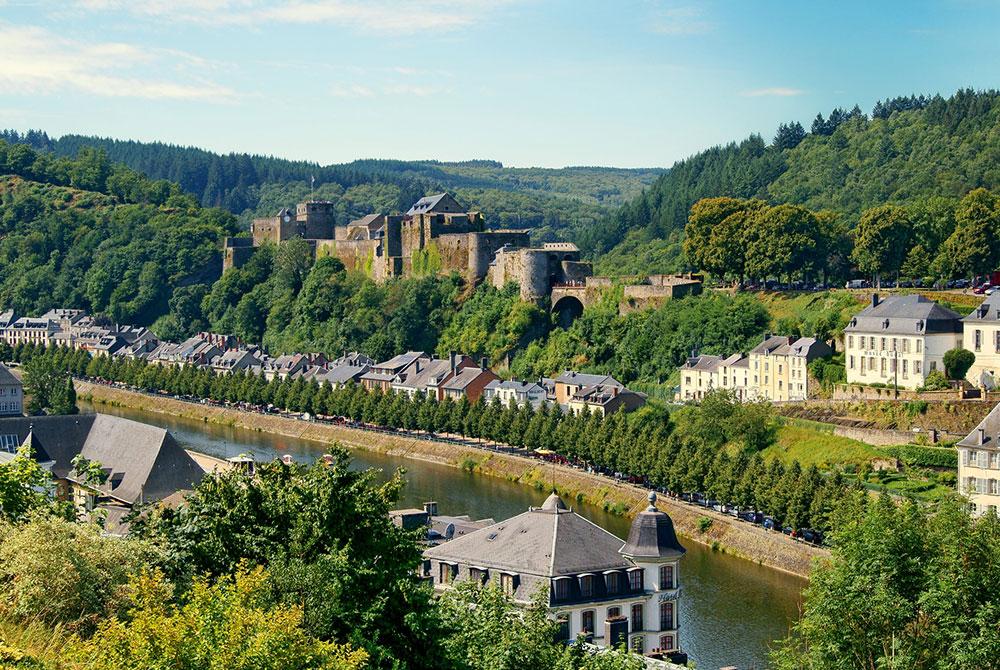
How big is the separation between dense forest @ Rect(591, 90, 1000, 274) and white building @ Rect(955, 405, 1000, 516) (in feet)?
114

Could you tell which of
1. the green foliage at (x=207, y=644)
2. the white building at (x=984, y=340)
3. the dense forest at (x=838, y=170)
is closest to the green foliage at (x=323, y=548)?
the green foliage at (x=207, y=644)

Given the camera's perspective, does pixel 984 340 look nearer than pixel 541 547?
No

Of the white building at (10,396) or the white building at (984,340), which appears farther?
the white building at (10,396)

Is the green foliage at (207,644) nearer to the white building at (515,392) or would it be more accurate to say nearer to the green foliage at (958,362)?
the green foliage at (958,362)

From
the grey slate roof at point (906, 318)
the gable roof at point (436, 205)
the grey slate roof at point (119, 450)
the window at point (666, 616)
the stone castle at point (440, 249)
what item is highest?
the gable roof at point (436, 205)

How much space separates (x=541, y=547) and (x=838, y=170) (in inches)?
2888

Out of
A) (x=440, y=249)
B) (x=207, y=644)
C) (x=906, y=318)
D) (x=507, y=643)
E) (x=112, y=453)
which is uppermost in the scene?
(x=440, y=249)

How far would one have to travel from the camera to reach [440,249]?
81688 millimetres

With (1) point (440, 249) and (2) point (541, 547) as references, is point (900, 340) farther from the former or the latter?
(1) point (440, 249)

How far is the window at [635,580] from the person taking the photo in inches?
1112

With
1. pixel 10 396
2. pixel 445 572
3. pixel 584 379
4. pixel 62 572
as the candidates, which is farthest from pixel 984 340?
pixel 62 572

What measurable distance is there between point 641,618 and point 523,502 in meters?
19.5

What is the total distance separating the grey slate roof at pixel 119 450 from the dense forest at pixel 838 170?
4193 cm

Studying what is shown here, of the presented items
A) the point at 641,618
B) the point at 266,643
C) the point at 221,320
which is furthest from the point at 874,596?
the point at 221,320
